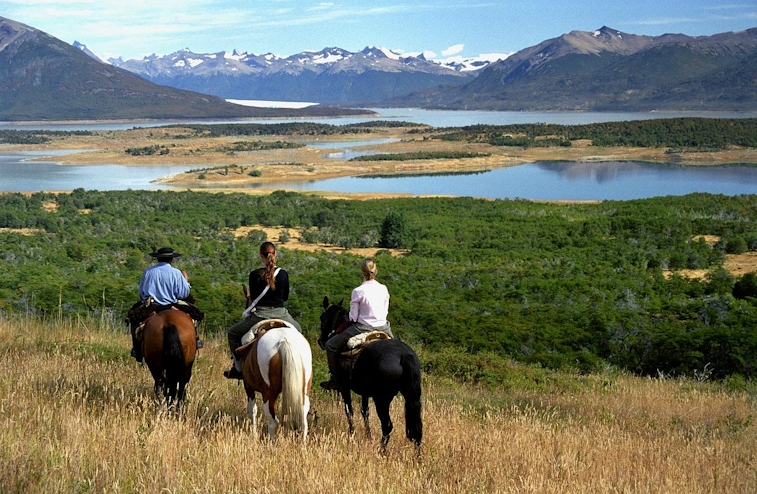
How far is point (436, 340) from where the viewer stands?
1539cm

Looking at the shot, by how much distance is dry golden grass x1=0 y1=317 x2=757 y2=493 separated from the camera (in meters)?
4.84

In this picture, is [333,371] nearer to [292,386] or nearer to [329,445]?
[292,386]

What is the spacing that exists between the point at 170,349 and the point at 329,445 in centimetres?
196

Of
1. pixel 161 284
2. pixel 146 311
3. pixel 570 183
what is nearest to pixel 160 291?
pixel 161 284

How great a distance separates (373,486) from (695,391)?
21.8ft

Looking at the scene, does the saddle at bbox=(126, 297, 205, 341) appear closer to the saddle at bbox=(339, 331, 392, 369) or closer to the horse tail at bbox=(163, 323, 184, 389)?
the horse tail at bbox=(163, 323, 184, 389)

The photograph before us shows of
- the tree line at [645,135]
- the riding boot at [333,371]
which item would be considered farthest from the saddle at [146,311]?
the tree line at [645,135]

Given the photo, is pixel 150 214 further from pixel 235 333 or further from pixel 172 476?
pixel 172 476

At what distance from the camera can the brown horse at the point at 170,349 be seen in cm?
711

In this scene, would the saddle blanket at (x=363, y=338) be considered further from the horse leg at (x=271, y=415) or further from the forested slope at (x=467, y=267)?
the forested slope at (x=467, y=267)

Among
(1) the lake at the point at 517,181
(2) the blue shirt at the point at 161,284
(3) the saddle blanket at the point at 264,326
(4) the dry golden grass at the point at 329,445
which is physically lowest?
(1) the lake at the point at 517,181

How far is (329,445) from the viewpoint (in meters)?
5.85

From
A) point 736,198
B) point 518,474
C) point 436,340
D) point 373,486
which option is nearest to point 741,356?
point 436,340

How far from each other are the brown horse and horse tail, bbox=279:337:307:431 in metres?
1.29
